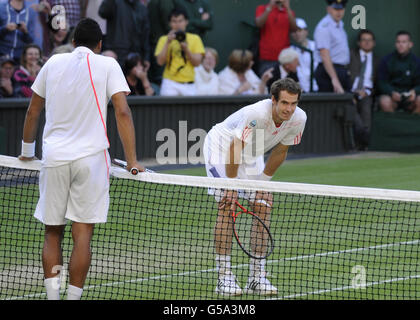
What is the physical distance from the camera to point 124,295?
24.4ft

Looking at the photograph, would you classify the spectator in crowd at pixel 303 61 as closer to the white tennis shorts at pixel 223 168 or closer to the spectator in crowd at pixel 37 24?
the spectator in crowd at pixel 37 24

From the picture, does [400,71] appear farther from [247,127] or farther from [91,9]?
[247,127]

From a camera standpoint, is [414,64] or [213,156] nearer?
[213,156]

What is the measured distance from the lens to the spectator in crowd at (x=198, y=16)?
1645 centimetres

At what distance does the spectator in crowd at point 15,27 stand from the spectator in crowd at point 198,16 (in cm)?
297

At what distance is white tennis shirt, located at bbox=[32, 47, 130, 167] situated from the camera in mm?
6301

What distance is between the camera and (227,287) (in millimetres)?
7488

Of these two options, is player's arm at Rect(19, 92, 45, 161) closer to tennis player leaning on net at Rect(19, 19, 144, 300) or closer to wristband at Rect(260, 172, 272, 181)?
tennis player leaning on net at Rect(19, 19, 144, 300)

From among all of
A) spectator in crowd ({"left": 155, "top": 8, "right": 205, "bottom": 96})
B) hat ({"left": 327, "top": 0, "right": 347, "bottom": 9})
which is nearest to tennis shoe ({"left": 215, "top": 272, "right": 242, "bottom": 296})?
spectator in crowd ({"left": 155, "top": 8, "right": 205, "bottom": 96})

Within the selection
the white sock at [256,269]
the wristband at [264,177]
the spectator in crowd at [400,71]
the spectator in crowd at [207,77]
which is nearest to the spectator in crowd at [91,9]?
the spectator in crowd at [207,77]

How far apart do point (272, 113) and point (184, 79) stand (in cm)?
862
